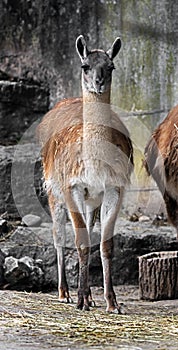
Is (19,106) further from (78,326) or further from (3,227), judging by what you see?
(78,326)

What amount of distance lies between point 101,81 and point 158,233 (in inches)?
93.9

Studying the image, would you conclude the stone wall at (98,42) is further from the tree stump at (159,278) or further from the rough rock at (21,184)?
the tree stump at (159,278)

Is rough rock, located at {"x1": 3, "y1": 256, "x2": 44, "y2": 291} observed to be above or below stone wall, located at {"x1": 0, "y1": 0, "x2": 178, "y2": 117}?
below

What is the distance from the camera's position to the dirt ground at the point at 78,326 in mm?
3920

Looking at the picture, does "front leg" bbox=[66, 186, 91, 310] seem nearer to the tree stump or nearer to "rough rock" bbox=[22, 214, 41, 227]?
the tree stump

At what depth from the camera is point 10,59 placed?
8773 mm

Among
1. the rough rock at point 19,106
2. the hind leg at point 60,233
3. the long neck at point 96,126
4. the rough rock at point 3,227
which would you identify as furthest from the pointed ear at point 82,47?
the rough rock at point 19,106

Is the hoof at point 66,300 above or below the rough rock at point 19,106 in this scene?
below

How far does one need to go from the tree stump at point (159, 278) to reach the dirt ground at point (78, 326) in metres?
0.49

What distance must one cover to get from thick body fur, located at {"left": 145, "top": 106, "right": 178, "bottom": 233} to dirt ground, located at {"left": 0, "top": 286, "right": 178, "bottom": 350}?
0.81m

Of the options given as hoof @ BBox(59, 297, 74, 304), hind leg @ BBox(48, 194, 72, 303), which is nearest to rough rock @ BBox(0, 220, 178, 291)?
hind leg @ BBox(48, 194, 72, 303)

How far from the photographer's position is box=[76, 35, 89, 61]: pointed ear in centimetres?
572

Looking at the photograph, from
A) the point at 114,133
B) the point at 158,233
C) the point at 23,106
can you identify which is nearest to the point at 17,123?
the point at 23,106

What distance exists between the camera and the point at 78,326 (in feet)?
14.7
